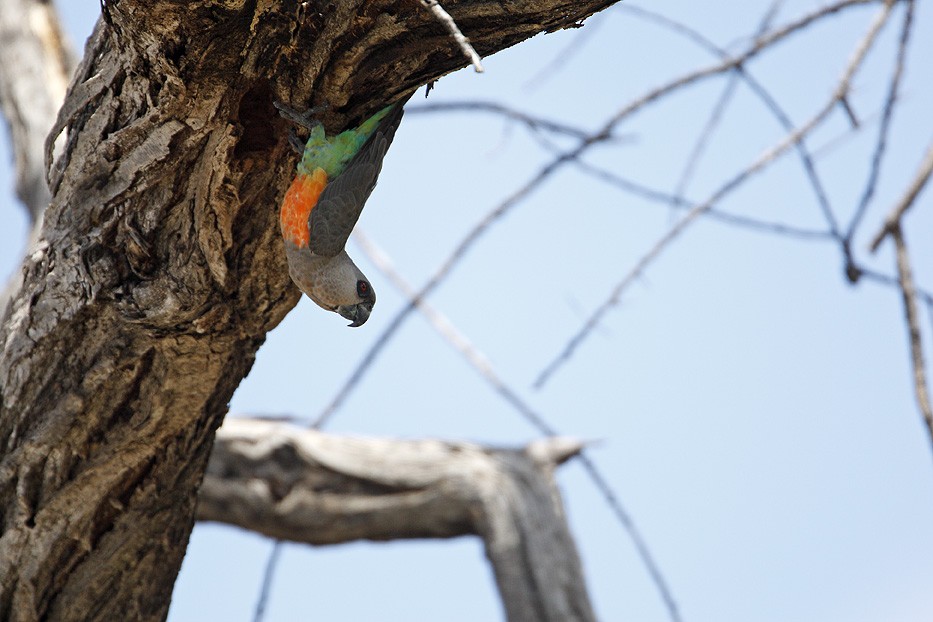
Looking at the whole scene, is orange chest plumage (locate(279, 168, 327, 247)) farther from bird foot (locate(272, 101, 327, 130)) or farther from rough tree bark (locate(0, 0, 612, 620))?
bird foot (locate(272, 101, 327, 130))

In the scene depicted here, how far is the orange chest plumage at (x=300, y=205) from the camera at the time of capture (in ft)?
10.0

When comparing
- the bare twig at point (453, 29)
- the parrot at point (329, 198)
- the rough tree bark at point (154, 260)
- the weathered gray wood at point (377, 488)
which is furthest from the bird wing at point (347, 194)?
the weathered gray wood at point (377, 488)

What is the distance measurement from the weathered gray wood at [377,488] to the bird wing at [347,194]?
2045 mm

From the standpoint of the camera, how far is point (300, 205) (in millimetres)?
3297

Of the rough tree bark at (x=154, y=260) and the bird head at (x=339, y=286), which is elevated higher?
the bird head at (x=339, y=286)

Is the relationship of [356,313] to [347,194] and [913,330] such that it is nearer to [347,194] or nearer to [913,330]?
[347,194]

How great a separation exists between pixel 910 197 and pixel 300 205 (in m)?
1.96

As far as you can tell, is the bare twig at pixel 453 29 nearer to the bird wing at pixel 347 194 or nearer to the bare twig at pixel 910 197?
the bird wing at pixel 347 194

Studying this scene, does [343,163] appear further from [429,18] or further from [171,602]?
[171,602]

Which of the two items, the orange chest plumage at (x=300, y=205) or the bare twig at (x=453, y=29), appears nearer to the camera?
the bare twig at (x=453, y=29)

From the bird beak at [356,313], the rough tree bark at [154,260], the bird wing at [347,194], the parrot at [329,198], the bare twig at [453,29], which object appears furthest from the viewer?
the bird beak at [356,313]

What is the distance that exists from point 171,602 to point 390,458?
2041mm

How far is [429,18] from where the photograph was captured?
8.03 feet

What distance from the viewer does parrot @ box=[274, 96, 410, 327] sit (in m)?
2.97
